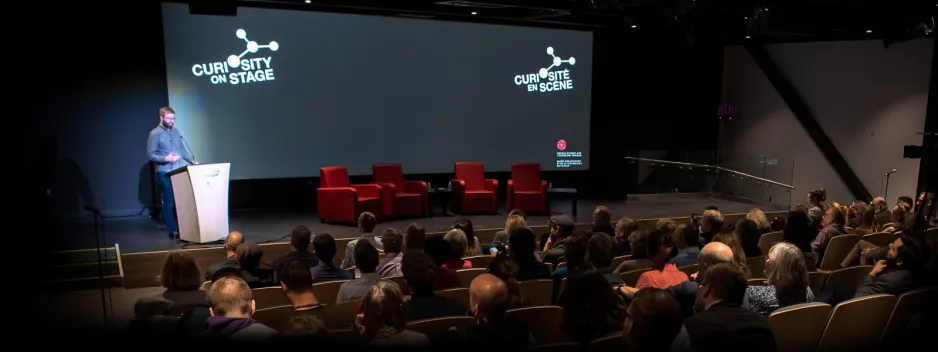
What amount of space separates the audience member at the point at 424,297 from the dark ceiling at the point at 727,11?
586 cm

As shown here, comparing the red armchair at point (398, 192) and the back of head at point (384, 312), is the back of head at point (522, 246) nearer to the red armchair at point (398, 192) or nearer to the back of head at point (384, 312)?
the back of head at point (384, 312)

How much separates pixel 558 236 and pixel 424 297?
2404 mm

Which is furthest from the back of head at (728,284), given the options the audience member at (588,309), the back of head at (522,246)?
the back of head at (522,246)

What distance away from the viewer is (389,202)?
8.91 metres

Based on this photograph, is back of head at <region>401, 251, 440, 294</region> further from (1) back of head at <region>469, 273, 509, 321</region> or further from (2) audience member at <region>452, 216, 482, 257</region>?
(2) audience member at <region>452, 216, 482, 257</region>

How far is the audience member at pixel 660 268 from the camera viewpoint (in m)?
3.52

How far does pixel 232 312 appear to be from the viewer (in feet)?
9.11

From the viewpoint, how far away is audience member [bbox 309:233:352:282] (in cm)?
420

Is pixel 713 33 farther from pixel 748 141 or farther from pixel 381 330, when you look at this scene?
pixel 381 330

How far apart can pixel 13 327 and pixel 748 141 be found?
504 inches

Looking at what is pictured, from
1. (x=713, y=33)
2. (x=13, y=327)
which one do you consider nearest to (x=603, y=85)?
(x=713, y=33)

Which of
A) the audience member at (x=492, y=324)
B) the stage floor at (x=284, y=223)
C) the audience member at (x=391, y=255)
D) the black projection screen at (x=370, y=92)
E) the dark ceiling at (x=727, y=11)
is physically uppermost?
the dark ceiling at (x=727, y=11)

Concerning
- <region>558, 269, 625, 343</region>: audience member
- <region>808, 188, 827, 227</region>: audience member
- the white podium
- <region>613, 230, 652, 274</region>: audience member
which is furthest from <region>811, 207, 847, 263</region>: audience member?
the white podium

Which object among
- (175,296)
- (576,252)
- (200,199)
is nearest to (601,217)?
(576,252)
